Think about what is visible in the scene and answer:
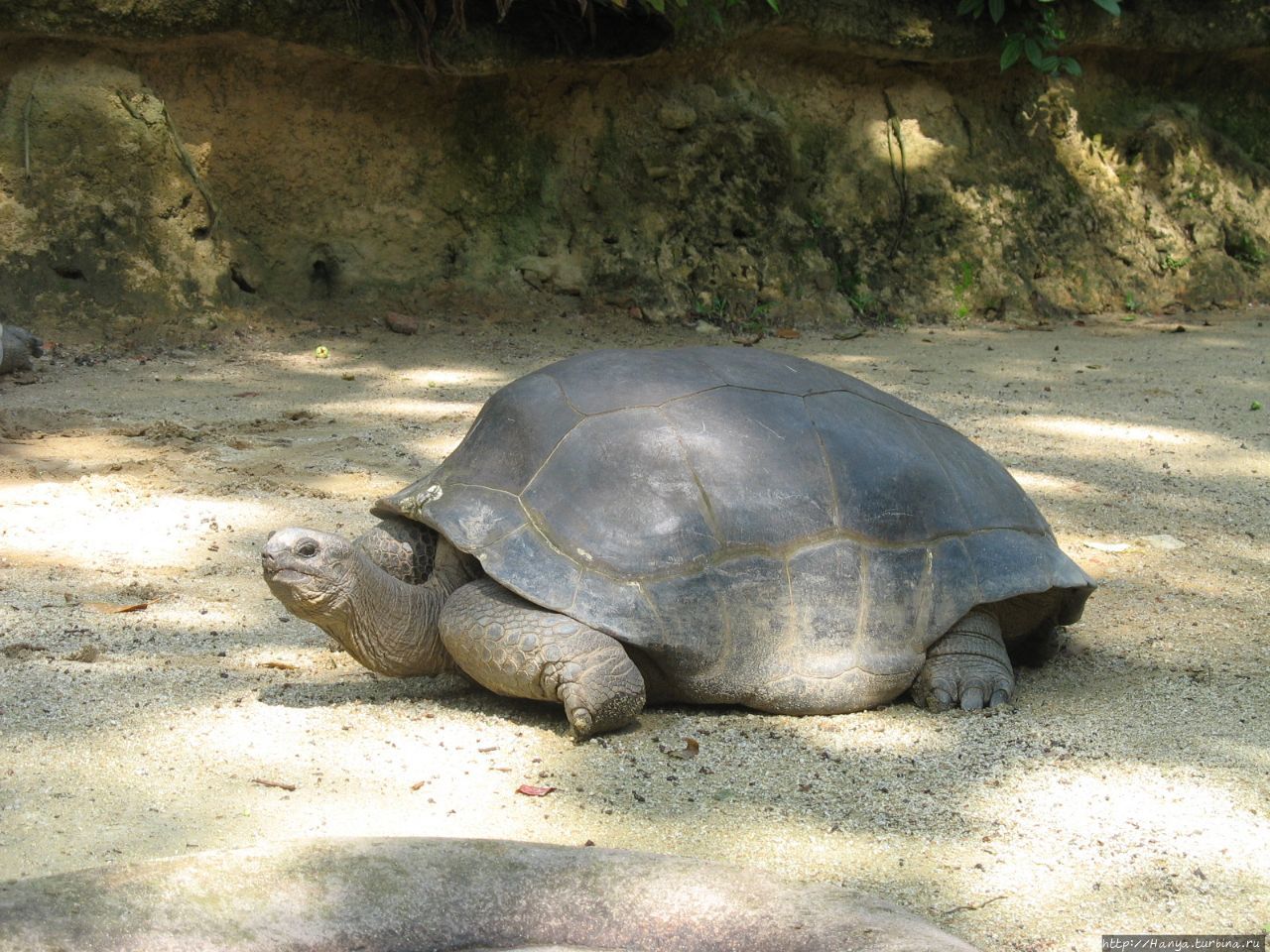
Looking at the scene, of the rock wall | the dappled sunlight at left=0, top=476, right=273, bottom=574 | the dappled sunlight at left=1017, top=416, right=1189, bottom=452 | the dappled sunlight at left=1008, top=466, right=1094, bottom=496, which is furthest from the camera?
the rock wall

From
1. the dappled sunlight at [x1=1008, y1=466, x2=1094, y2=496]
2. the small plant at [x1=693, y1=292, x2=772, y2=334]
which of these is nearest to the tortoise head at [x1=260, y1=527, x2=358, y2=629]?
the dappled sunlight at [x1=1008, y1=466, x2=1094, y2=496]

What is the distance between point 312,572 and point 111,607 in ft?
3.08

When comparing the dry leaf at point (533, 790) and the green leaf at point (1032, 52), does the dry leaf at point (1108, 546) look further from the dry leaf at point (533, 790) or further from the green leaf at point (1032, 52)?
→ the green leaf at point (1032, 52)

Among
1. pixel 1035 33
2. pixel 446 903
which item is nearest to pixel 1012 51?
pixel 1035 33

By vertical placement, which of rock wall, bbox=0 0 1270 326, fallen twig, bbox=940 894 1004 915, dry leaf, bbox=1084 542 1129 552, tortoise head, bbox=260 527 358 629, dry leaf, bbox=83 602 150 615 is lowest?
dry leaf, bbox=83 602 150 615

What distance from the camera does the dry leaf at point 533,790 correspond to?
9.16ft

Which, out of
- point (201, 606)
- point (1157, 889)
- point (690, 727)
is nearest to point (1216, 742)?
point (1157, 889)

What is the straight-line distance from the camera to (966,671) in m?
3.33

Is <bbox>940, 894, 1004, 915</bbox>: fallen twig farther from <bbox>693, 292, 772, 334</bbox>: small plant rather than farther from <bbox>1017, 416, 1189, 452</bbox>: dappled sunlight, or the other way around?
<bbox>693, 292, 772, 334</bbox>: small plant

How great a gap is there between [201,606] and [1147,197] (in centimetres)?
820

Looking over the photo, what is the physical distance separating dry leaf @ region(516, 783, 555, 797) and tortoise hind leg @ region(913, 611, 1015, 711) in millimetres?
1015

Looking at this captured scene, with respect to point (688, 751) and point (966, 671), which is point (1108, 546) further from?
point (688, 751)

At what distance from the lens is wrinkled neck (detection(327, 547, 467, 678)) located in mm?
3275

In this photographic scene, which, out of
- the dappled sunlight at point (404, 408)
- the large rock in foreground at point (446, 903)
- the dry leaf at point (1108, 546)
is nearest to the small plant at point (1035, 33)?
the dappled sunlight at point (404, 408)
